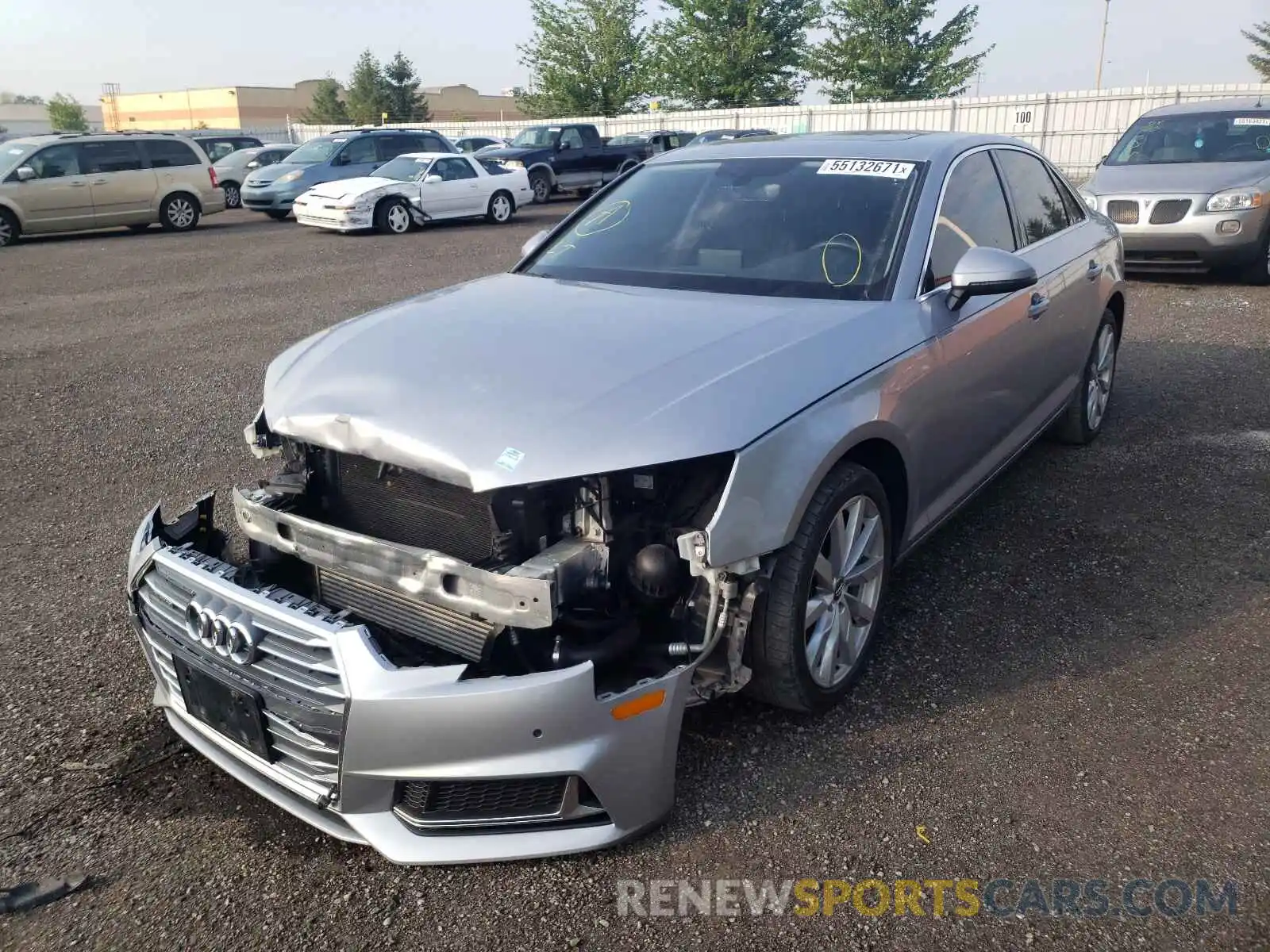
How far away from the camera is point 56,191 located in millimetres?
16188

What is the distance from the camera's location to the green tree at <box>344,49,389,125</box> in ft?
172

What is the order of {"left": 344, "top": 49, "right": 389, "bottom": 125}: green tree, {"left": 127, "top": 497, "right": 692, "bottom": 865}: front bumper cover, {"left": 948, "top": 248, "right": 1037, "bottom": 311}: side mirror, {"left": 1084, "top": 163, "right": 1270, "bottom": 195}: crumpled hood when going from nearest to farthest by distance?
{"left": 127, "top": 497, "right": 692, "bottom": 865}: front bumper cover
{"left": 948, "top": 248, "right": 1037, "bottom": 311}: side mirror
{"left": 1084, "top": 163, "right": 1270, "bottom": 195}: crumpled hood
{"left": 344, "top": 49, "right": 389, "bottom": 125}: green tree

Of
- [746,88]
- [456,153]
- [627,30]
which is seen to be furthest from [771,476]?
[627,30]

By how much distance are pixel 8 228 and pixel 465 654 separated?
1707 cm

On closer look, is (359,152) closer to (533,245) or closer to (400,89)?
(533,245)

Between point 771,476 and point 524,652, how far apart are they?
2.60 ft

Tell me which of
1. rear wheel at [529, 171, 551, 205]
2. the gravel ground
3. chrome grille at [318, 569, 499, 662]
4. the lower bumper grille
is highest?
rear wheel at [529, 171, 551, 205]

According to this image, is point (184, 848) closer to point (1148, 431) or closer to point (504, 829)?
point (504, 829)

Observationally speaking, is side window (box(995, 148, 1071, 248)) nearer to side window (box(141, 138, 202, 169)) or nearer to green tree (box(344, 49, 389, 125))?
side window (box(141, 138, 202, 169))

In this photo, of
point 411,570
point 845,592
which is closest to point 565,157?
point 845,592

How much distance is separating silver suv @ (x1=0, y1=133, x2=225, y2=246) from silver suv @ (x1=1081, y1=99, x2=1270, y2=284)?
1473cm

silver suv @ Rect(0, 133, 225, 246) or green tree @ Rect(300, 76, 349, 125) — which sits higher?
green tree @ Rect(300, 76, 349, 125)

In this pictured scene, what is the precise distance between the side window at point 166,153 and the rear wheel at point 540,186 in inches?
293

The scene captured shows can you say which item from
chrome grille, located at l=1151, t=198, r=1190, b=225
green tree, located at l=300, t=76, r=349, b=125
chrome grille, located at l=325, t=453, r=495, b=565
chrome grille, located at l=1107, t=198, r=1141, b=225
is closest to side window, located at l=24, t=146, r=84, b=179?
chrome grille, located at l=1107, t=198, r=1141, b=225
